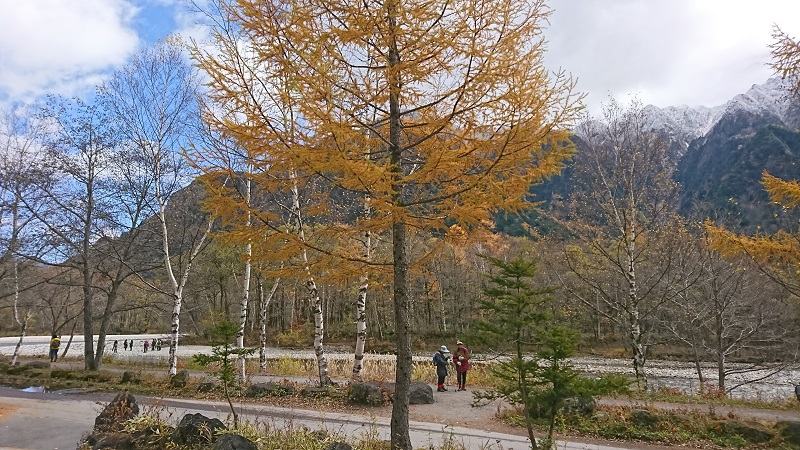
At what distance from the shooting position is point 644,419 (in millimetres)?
8664

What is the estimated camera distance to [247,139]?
480 cm

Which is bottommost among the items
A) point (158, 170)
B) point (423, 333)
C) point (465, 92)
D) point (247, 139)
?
point (423, 333)

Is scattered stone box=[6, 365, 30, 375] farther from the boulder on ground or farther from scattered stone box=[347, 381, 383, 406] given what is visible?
the boulder on ground

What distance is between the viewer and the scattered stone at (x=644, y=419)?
28.3 ft

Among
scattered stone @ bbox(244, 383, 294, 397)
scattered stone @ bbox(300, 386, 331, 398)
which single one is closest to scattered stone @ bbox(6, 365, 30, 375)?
scattered stone @ bbox(244, 383, 294, 397)

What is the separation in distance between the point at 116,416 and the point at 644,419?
9.48m

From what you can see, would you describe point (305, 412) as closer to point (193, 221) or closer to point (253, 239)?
point (253, 239)

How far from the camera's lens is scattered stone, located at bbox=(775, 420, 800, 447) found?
296 inches

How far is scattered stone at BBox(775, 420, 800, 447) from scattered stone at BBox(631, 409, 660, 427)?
1.90 meters

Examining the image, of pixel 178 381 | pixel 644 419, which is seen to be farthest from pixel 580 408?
pixel 178 381

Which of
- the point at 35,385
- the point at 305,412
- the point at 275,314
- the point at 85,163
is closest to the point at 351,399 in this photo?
the point at 305,412

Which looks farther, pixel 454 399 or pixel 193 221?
pixel 193 221

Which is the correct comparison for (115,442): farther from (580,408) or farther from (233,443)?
(580,408)

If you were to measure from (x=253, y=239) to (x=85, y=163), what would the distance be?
47.7 feet
